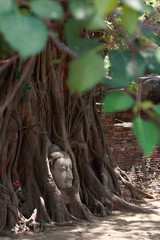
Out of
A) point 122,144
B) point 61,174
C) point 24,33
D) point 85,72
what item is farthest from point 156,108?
point 122,144

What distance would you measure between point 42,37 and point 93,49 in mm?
175

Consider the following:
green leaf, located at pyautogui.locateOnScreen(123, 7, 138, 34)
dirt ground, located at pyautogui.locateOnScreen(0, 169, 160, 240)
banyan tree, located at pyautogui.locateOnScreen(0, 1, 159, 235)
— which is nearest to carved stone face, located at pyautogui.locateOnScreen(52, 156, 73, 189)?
banyan tree, located at pyautogui.locateOnScreen(0, 1, 159, 235)

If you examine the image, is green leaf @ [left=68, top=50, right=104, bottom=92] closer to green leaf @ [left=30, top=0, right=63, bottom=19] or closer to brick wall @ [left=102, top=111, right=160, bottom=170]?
green leaf @ [left=30, top=0, right=63, bottom=19]

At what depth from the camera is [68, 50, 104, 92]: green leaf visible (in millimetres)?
868

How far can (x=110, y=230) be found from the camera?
6430 millimetres

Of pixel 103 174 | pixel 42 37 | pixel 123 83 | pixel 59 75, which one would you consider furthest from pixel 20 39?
pixel 103 174

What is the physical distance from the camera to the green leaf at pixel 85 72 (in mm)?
868

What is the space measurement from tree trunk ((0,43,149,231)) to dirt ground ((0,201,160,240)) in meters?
0.29

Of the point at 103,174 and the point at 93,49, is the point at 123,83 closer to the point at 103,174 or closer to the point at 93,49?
the point at 93,49

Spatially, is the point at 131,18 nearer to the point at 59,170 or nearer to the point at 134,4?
the point at 134,4

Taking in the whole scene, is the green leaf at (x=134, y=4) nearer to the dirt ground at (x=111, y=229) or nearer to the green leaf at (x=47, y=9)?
the green leaf at (x=47, y=9)

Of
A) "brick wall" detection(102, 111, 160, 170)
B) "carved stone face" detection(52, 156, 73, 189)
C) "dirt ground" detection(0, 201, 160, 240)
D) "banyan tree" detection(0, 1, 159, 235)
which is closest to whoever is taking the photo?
"dirt ground" detection(0, 201, 160, 240)

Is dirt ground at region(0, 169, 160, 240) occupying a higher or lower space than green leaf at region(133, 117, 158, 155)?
lower

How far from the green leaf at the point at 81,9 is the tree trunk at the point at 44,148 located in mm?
5364
